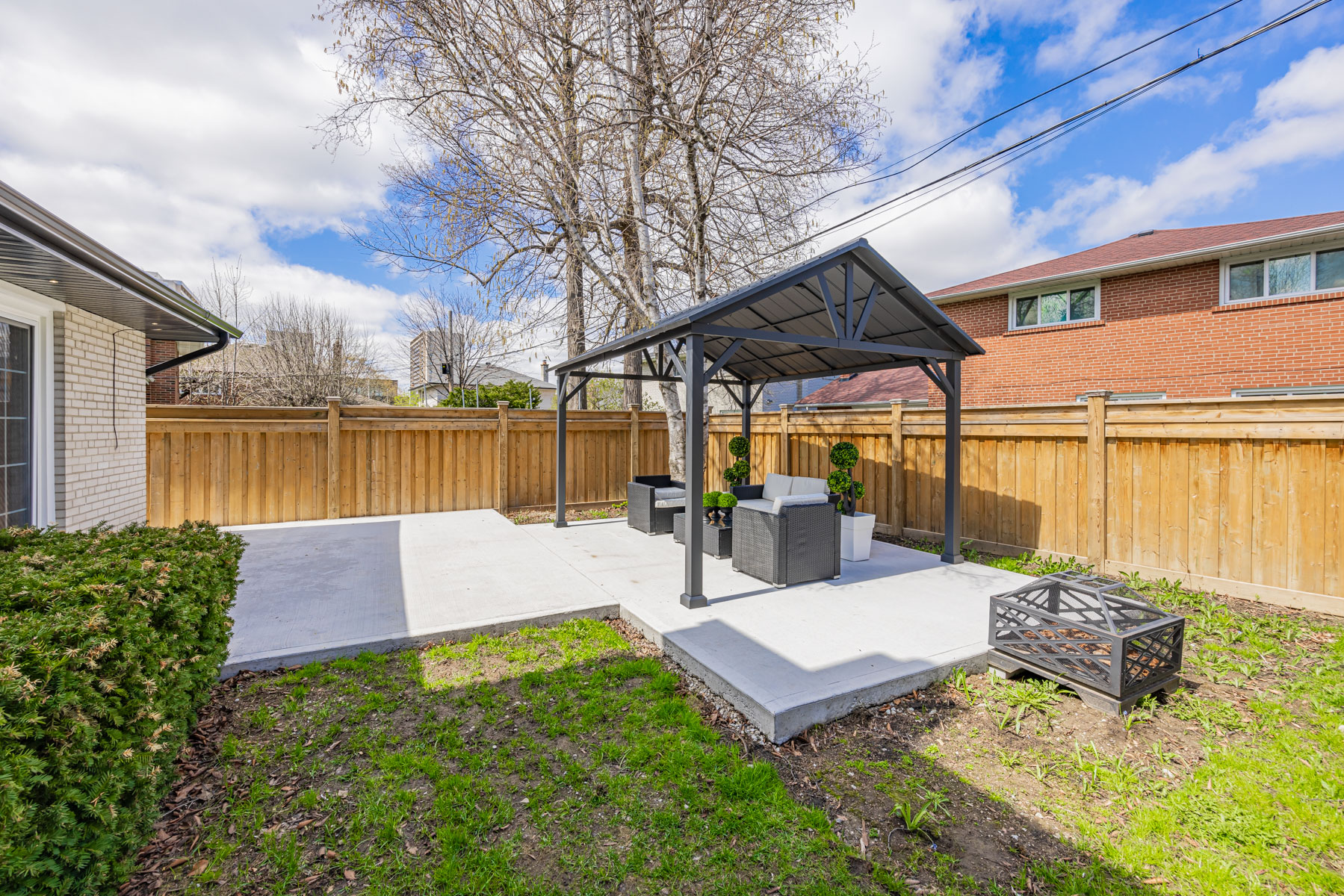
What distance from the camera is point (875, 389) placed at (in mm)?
14680

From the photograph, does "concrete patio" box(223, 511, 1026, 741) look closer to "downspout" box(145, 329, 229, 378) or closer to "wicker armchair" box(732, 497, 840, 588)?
"wicker armchair" box(732, 497, 840, 588)

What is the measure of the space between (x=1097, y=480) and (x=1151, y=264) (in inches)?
266

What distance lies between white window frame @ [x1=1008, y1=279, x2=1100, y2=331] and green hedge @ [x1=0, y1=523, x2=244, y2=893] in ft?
43.7

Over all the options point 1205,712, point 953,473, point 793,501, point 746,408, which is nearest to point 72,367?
point 793,501

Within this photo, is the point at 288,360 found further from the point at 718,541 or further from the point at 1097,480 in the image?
the point at 1097,480

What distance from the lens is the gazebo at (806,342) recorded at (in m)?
4.57

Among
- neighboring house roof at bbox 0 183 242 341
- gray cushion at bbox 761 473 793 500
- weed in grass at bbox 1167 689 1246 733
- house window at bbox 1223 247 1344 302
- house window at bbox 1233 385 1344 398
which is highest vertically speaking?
house window at bbox 1223 247 1344 302

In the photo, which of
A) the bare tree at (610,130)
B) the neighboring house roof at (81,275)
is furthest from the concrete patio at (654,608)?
the bare tree at (610,130)

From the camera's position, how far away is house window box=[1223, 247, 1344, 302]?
8.46 meters

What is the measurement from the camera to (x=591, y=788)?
8.34 feet

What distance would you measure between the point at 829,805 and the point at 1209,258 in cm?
1185

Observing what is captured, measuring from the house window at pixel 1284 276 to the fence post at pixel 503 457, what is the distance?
12113mm

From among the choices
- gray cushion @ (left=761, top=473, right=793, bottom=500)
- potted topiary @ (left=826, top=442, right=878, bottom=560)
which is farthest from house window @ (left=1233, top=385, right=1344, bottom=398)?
gray cushion @ (left=761, top=473, right=793, bottom=500)

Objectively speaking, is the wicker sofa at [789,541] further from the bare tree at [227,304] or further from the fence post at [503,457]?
the bare tree at [227,304]
